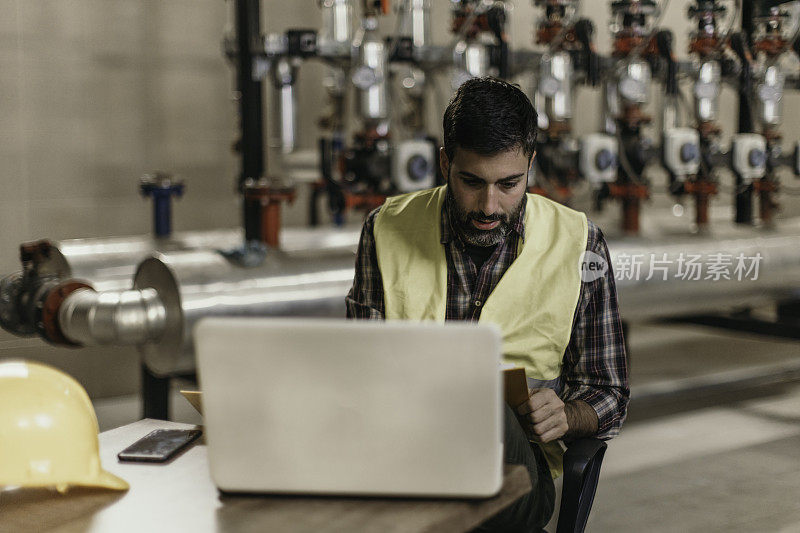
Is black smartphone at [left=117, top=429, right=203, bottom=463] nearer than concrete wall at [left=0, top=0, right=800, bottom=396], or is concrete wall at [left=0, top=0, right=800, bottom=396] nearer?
black smartphone at [left=117, top=429, right=203, bottom=463]

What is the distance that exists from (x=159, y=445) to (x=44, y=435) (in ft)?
0.59

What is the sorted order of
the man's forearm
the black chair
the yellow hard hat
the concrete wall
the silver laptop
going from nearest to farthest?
1. the silver laptop
2. the yellow hard hat
3. the black chair
4. the man's forearm
5. the concrete wall

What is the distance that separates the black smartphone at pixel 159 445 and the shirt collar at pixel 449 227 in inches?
21.8

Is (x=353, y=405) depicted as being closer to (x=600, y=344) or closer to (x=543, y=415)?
(x=543, y=415)

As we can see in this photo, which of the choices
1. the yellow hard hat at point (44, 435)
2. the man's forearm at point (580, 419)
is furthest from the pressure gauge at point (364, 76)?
the yellow hard hat at point (44, 435)

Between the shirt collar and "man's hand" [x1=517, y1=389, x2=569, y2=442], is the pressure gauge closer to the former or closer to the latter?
the shirt collar

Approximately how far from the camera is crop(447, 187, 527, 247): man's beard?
4.90 ft

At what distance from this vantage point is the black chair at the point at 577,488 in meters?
1.25

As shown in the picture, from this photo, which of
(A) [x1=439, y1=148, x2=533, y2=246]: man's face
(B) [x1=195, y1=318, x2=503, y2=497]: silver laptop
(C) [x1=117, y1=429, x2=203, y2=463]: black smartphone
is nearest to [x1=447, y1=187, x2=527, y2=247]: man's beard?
(A) [x1=439, y1=148, x2=533, y2=246]: man's face

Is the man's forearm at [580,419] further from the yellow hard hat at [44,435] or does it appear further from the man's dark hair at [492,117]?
the yellow hard hat at [44,435]

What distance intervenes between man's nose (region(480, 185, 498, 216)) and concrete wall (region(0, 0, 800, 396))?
6.06ft

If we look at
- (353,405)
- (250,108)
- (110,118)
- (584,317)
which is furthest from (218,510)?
(110,118)

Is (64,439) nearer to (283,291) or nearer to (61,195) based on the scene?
(283,291)

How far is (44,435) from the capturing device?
0.98m
